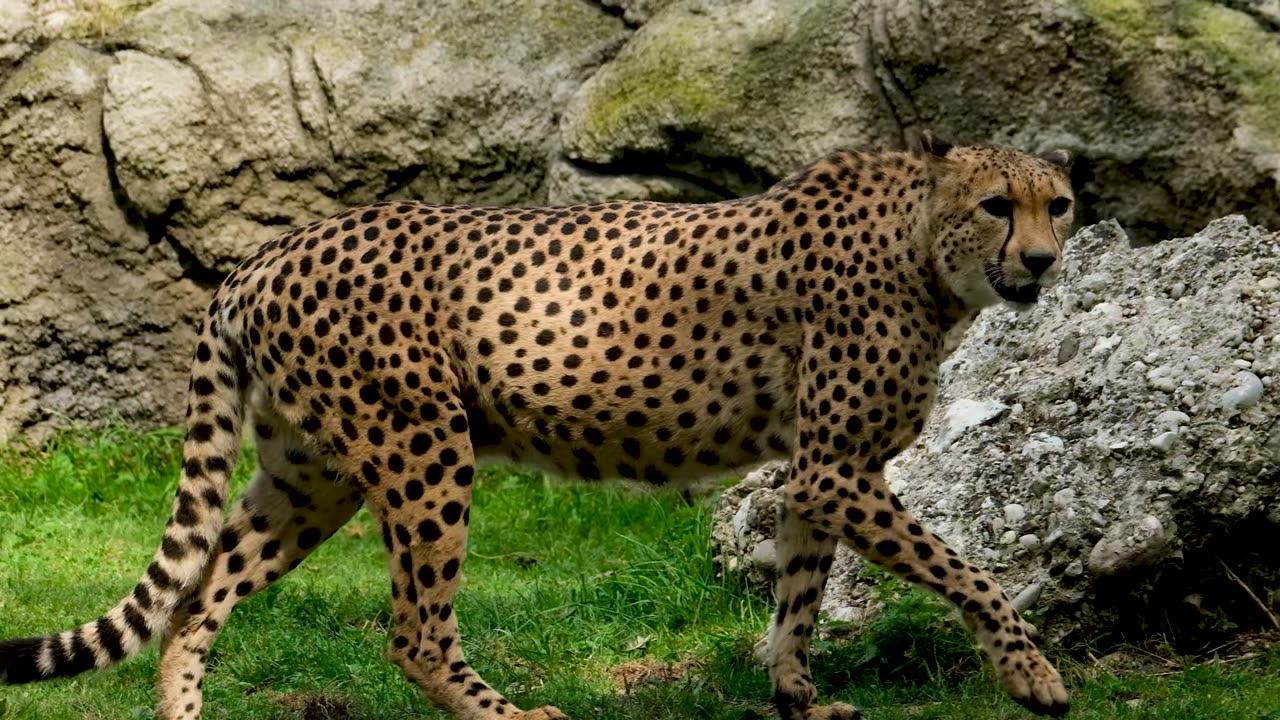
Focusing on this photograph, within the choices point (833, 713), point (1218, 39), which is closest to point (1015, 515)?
point (833, 713)

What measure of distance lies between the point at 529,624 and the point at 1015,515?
1.82 meters

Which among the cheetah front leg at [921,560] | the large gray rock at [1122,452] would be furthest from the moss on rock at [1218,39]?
the cheetah front leg at [921,560]

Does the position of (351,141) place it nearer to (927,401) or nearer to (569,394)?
(569,394)

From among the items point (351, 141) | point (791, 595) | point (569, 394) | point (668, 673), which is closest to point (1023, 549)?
point (791, 595)

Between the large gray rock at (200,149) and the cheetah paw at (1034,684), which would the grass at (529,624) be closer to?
the cheetah paw at (1034,684)

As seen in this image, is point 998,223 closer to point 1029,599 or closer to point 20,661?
point 1029,599

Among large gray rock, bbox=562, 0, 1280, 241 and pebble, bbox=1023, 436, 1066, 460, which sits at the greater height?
large gray rock, bbox=562, 0, 1280, 241

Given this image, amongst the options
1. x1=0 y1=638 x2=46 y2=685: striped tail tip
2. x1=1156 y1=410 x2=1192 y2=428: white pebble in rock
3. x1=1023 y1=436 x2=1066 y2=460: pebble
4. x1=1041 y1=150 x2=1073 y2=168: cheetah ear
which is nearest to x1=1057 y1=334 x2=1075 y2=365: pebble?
x1=1023 y1=436 x2=1066 y2=460: pebble

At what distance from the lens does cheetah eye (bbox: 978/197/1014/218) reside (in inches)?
202

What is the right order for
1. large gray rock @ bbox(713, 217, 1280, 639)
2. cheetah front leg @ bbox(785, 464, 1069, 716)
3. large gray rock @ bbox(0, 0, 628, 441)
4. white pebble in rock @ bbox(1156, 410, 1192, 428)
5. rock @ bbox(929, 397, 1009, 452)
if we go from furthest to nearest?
1. large gray rock @ bbox(0, 0, 628, 441)
2. rock @ bbox(929, 397, 1009, 452)
3. white pebble in rock @ bbox(1156, 410, 1192, 428)
4. large gray rock @ bbox(713, 217, 1280, 639)
5. cheetah front leg @ bbox(785, 464, 1069, 716)

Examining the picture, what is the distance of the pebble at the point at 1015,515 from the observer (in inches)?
235

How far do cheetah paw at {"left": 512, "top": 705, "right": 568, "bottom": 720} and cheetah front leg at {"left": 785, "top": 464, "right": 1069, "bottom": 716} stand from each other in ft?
3.07

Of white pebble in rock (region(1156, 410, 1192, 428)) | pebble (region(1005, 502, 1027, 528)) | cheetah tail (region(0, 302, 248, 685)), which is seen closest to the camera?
cheetah tail (region(0, 302, 248, 685))

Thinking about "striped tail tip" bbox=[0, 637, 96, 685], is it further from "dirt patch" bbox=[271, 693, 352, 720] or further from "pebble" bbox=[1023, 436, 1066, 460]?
"pebble" bbox=[1023, 436, 1066, 460]
